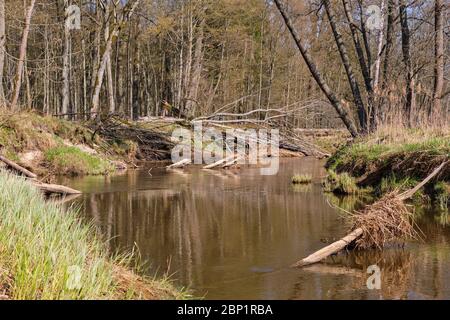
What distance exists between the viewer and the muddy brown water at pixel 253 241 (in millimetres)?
4953

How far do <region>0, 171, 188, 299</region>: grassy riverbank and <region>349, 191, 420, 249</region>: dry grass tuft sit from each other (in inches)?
104

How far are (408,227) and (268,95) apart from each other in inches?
1214

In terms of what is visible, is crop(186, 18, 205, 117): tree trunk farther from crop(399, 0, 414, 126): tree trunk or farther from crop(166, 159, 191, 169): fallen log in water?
crop(399, 0, 414, 126): tree trunk

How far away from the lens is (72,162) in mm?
15633

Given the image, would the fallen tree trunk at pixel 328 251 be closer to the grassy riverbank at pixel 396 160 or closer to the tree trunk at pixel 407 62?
the grassy riverbank at pixel 396 160

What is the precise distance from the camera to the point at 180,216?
895 cm

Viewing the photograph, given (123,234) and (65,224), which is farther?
(123,234)

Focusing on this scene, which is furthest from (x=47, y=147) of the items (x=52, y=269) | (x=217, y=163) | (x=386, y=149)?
(x=52, y=269)

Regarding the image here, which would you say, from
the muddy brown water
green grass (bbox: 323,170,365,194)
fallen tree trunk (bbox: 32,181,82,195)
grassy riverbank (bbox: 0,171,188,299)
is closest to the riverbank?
fallen tree trunk (bbox: 32,181,82,195)

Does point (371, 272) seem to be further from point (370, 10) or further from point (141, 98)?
point (141, 98)

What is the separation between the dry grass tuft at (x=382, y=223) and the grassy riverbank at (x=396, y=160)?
2233 millimetres

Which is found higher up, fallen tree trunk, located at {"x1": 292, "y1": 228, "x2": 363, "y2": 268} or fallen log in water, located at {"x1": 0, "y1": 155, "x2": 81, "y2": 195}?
fallen log in water, located at {"x1": 0, "y1": 155, "x2": 81, "y2": 195}

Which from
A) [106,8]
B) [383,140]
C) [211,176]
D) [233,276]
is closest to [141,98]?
[106,8]

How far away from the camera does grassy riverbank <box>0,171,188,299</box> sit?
11.8ft
